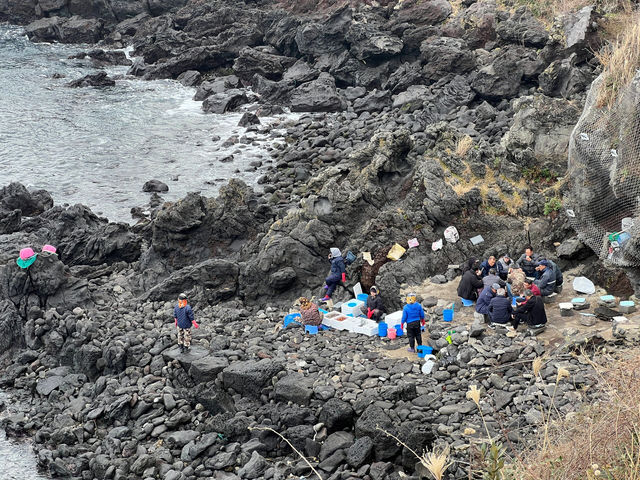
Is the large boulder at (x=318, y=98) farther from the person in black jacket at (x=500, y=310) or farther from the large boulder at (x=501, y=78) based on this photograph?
the person in black jacket at (x=500, y=310)

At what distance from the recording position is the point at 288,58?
166 feet

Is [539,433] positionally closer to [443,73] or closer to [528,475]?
[528,475]

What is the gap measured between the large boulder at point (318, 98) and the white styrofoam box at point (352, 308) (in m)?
26.0

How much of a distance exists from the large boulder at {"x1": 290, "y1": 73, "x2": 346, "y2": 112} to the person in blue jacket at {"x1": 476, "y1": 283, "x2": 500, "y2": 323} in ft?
91.2

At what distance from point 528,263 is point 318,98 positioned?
27858 millimetres

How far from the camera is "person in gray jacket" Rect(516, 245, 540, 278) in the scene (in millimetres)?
16328

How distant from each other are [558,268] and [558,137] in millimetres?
6625

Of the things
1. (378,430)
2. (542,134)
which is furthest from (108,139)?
(378,430)

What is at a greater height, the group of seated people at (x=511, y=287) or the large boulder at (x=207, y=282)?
the group of seated people at (x=511, y=287)

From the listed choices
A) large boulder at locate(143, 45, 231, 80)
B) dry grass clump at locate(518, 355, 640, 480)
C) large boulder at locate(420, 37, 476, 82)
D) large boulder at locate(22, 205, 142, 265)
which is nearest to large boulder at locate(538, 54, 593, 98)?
large boulder at locate(420, 37, 476, 82)

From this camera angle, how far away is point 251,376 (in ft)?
47.1

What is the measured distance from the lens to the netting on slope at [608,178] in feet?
46.4

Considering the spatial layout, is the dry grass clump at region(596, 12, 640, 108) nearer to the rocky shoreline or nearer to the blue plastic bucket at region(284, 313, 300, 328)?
the rocky shoreline

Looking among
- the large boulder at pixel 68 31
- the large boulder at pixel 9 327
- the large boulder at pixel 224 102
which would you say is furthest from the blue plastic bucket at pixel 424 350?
the large boulder at pixel 68 31
